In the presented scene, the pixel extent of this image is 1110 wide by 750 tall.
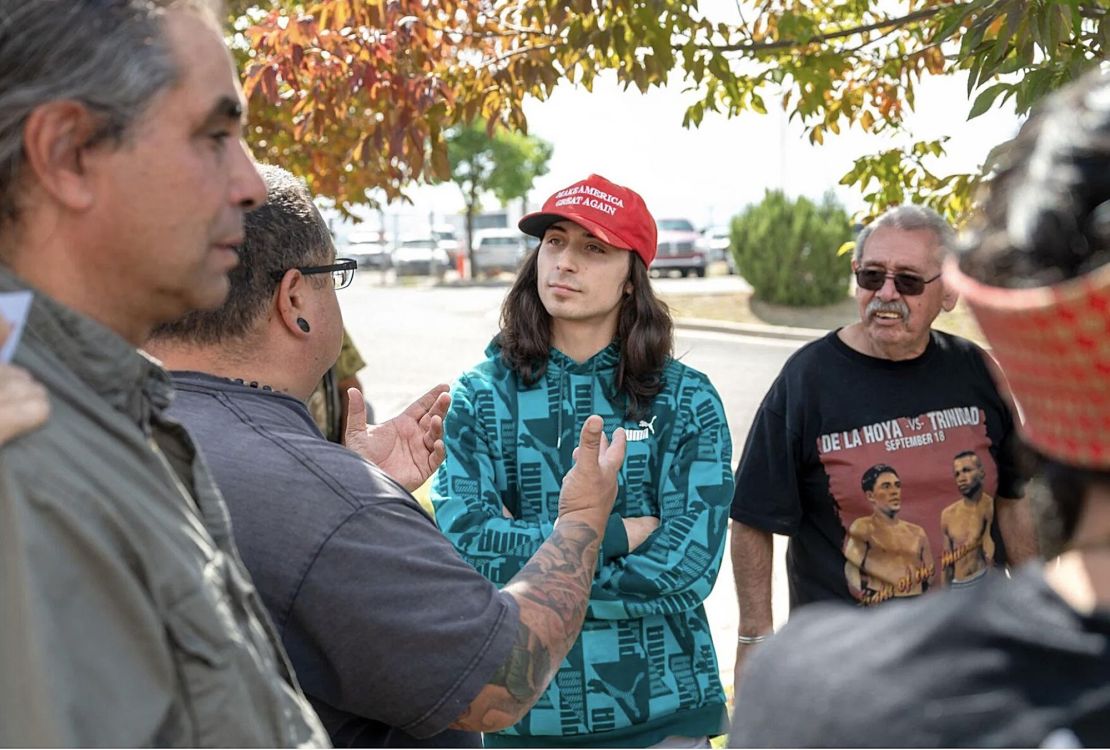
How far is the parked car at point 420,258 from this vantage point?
4700 cm

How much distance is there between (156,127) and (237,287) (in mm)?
793

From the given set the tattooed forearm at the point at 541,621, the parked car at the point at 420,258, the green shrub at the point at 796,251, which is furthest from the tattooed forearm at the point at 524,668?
the parked car at the point at 420,258

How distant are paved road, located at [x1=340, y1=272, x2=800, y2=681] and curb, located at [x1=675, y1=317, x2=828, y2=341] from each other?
0.77ft

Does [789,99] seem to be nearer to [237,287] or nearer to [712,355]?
[237,287]

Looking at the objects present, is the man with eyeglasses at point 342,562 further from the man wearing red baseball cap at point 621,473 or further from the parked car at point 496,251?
the parked car at point 496,251

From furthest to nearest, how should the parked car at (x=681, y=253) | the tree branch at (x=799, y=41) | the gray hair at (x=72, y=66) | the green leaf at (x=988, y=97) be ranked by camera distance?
the parked car at (x=681, y=253) < the tree branch at (x=799, y=41) < the green leaf at (x=988, y=97) < the gray hair at (x=72, y=66)

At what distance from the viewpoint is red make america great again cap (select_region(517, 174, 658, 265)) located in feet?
12.2

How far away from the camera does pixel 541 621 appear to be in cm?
220

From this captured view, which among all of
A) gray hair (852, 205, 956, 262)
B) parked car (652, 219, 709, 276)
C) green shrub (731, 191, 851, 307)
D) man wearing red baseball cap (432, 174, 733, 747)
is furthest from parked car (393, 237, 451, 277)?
man wearing red baseball cap (432, 174, 733, 747)

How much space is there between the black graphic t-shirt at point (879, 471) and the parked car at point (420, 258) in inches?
1689

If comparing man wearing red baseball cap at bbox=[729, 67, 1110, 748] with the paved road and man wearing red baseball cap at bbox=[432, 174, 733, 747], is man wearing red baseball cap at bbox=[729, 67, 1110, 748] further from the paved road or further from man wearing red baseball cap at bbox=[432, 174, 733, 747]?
the paved road

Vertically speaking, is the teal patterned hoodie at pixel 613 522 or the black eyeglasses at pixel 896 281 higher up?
the black eyeglasses at pixel 896 281

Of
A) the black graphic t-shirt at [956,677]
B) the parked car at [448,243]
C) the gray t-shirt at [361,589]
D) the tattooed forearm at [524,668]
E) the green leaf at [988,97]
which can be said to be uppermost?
the green leaf at [988,97]

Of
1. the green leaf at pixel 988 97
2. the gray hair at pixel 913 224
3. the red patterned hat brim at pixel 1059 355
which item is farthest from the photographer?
the gray hair at pixel 913 224
